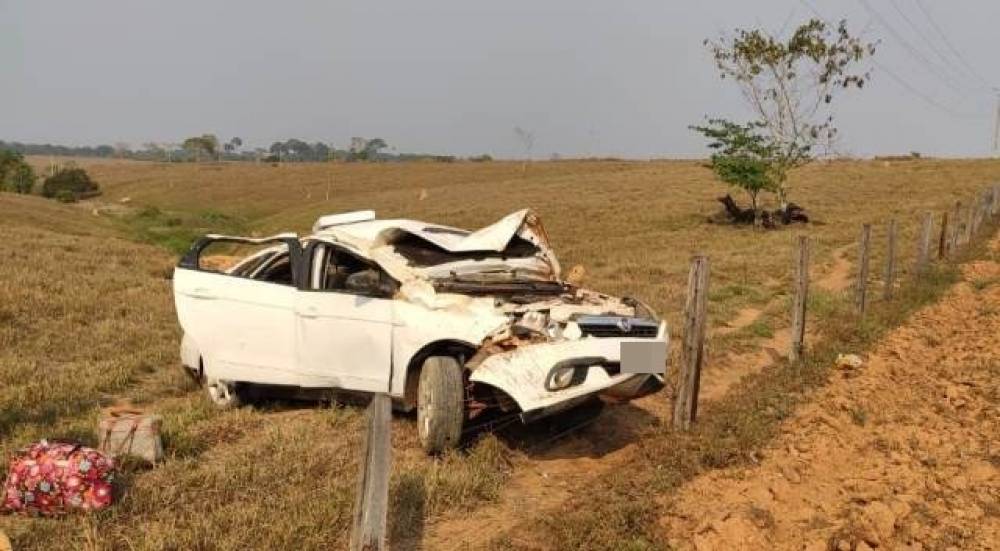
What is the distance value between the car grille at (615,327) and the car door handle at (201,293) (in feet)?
10.2

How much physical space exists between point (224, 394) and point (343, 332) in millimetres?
1449

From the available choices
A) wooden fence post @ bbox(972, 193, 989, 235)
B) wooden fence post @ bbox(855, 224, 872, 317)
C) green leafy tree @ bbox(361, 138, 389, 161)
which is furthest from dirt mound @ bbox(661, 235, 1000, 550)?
green leafy tree @ bbox(361, 138, 389, 161)

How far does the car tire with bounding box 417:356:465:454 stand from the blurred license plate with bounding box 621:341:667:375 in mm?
1120

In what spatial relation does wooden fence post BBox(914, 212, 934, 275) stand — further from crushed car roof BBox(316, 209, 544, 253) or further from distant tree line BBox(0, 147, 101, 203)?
distant tree line BBox(0, 147, 101, 203)

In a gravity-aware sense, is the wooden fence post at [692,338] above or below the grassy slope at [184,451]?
above

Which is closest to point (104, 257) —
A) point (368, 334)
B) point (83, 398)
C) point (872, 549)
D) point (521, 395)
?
point (83, 398)

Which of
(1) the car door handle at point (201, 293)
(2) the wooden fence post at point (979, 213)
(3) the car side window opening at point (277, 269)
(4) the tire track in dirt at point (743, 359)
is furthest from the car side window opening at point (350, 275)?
(2) the wooden fence post at point (979, 213)

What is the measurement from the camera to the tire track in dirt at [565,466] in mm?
4469

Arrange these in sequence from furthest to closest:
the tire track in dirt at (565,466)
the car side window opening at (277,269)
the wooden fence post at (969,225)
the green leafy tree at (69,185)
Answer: the green leafy tree at (69,185) < the wooden fence post at (969,225) < the car side window opening at (277,269) < the tire track in dirt at (565,466)

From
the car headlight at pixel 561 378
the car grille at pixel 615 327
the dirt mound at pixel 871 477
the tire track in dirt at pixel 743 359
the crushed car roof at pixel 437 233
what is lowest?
the tire track in dirt at pixel 743 359

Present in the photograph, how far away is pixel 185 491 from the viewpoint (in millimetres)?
4730

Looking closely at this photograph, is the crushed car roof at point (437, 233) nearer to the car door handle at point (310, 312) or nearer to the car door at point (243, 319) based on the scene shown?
the car door at point (243, 319)

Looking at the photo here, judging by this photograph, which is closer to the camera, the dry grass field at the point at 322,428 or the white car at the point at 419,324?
the dry grass field at the point at 322,428

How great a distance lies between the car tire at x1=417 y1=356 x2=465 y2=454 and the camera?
5348 mm
